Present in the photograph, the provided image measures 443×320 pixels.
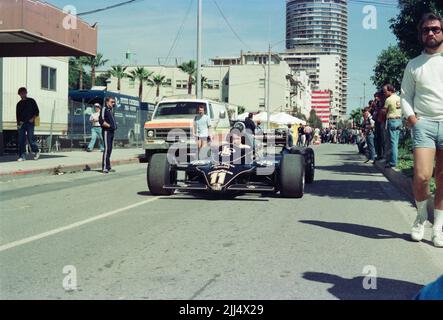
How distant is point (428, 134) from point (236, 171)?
366 centimetres

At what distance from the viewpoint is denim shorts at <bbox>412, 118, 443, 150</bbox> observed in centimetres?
562

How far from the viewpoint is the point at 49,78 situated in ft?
81.0

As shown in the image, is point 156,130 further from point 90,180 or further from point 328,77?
point 328,77

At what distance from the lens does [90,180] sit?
12719 mm

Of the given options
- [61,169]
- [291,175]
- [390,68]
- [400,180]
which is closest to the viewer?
[291,175]

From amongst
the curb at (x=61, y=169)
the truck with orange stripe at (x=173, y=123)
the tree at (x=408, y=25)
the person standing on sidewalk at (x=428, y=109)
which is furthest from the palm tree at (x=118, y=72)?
the person standing on sidewalk at (x=428, y=109)

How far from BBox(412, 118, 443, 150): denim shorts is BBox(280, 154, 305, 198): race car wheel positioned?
336 centimetres

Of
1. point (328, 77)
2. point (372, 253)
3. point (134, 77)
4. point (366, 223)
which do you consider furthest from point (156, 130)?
point (328, 77)

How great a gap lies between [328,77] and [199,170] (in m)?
184

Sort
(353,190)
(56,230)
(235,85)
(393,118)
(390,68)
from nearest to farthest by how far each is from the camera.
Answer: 1. (56,230)
2. (353,190)
3. (393,118)
4. (390,68)
5. (235,85)

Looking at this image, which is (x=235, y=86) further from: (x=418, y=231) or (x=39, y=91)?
(x=418, y=231)

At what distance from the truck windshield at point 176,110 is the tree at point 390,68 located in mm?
16358

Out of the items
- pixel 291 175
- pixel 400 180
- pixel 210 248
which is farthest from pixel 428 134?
pixel 400 180

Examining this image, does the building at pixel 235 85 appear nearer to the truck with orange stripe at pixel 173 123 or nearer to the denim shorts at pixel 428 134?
the truck with orange stripe at pixel 173 123
